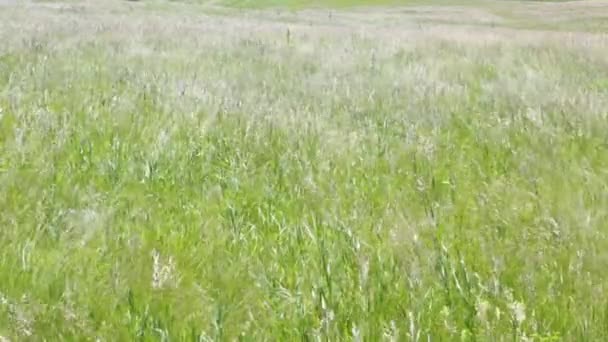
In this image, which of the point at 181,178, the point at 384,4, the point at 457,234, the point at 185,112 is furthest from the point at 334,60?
the point at 384,4

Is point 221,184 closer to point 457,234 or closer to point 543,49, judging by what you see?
point 457,234

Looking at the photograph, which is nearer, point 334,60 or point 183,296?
point 183,296

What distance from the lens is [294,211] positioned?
3.74 metres

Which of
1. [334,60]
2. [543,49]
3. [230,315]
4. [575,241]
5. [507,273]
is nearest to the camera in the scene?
[230,315]

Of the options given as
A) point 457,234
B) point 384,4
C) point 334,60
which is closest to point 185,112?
point 457,234

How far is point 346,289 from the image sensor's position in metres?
2.77

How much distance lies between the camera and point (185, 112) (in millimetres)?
5832

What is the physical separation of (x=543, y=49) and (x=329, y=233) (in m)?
12.8

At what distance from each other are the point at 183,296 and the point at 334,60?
8.87 meters


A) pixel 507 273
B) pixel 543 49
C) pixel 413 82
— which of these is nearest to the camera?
pixel 507 273

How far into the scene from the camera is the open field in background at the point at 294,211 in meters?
2.53

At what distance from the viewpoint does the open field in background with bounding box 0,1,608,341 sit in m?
2.53

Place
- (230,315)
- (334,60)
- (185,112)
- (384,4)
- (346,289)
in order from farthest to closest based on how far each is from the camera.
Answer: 1. (384,4)
2. (334,60)
3. (185,112)
4. (346,289)
5. (230,315)

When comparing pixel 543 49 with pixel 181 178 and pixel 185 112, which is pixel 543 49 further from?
pixel 181 178
